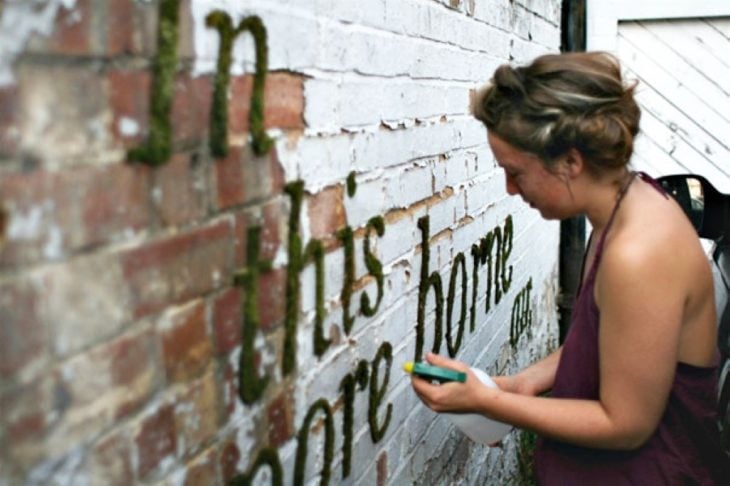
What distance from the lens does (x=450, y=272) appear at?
3.11 meters

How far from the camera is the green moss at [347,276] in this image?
2152 millimetres

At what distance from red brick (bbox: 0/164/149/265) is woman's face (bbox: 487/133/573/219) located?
1013 millimetres

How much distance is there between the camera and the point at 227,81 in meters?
1.57

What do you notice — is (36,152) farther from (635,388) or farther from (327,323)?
(635,388)

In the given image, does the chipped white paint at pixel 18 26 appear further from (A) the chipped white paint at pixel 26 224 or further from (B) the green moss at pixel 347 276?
(B) the green moss at pixel 347 276

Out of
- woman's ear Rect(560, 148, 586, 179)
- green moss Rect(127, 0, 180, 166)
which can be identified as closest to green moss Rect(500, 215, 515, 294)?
woman's ear Rect(560, 148, 586, 179)

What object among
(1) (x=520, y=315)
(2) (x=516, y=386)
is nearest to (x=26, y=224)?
(2) (x=516, y=386)

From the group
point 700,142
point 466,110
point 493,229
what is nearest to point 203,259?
point 466,110

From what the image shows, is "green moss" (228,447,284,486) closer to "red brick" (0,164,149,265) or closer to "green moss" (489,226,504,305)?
"red brick" (0,164,149,265)

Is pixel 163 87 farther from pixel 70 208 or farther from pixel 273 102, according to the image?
pixel 273 102

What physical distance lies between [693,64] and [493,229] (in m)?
2.49

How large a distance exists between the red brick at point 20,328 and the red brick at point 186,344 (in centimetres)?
29

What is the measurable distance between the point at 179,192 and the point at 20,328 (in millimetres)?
397

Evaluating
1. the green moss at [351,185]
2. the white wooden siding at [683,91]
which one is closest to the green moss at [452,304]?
the green moss at [351,185]
